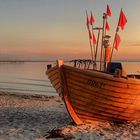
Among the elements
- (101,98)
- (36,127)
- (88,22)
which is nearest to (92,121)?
(101,98)

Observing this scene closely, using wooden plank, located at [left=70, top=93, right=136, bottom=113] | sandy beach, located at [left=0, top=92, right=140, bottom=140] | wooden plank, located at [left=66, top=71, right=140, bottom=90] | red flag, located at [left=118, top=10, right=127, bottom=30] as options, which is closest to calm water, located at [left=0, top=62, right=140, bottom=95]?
sandy beach, located at [left=0, top=92, right=140, bottom=140]

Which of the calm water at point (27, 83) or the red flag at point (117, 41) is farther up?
the red flag at point (117, 41)

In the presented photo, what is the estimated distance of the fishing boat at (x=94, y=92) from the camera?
37.0 feet

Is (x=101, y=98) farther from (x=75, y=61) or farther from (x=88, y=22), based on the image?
(x=88, y=22)

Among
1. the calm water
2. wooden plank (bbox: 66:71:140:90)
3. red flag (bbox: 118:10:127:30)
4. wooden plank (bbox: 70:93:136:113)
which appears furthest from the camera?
the calm water

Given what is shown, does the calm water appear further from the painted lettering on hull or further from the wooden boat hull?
the painted lettering on hull

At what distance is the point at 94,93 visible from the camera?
1150cm

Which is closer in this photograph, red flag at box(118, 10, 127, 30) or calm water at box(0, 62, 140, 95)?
red flag at box(118, 10, 127, 30)

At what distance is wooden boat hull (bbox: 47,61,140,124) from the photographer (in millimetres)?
11289

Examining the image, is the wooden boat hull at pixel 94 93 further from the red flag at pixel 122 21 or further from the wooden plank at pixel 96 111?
the red flag at pixel 122 21

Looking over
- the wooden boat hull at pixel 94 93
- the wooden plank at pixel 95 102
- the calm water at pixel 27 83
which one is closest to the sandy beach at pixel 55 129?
the wooden boat hull at pixel 94 93

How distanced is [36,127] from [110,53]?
495 cm

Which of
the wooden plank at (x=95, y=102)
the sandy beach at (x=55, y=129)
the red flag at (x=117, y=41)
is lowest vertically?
the sandy beach at (x=55, y=129)

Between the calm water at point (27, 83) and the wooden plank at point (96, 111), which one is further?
the calm water at point (27, 83)
